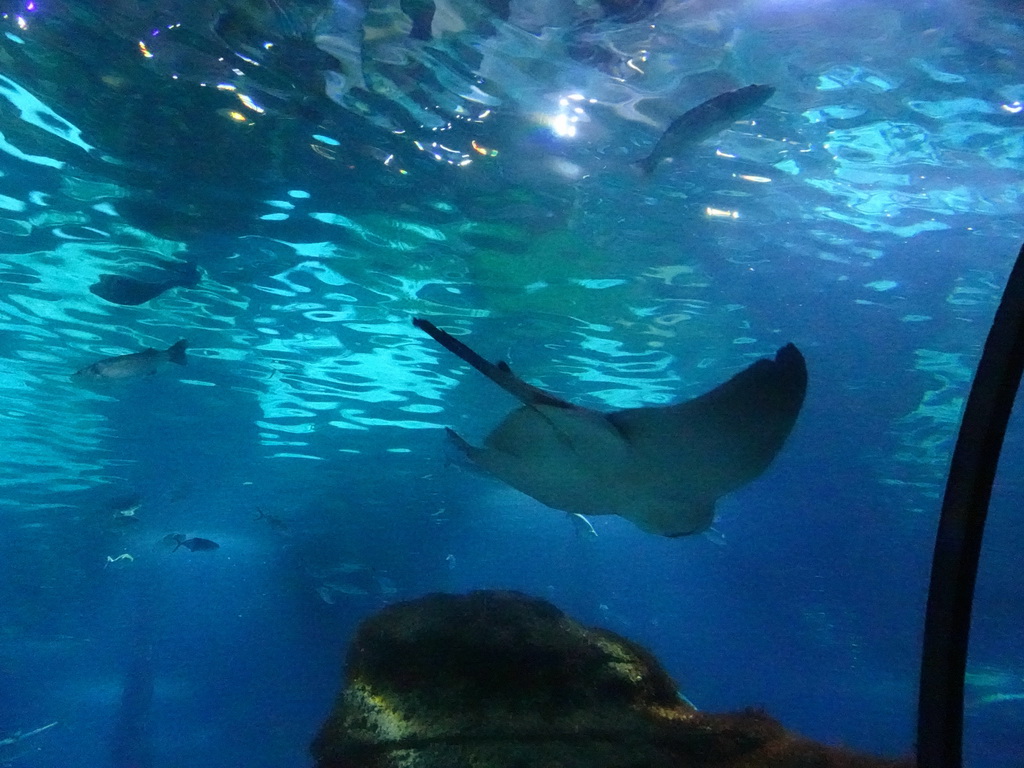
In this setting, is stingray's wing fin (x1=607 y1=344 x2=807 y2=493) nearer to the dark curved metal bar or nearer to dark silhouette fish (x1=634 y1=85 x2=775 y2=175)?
the dark curved metal bar

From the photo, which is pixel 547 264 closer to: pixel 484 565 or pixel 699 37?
pixel 699 37

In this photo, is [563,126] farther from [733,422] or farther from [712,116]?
[733,422]

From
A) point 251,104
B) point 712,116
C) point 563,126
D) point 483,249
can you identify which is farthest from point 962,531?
point 483,249

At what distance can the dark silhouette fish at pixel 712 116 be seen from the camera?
6090mm

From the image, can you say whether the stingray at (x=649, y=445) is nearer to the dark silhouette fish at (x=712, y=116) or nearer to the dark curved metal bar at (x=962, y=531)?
the dark curved metal bar at (x=962, y=531)

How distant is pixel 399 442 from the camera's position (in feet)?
66.3

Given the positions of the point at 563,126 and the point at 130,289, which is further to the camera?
the point at 130,289

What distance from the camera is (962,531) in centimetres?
156

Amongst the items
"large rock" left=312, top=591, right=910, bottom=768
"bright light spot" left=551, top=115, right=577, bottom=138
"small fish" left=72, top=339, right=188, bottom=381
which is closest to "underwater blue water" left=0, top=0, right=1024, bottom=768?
"bright light spot" left=551, top=115, right=577, bottom=138

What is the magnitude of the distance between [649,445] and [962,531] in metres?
2.34

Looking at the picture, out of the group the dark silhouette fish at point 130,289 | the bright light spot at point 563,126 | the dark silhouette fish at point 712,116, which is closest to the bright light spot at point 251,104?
the dark silhouette fish at point 130,289

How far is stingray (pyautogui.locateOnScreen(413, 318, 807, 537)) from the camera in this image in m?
3.20

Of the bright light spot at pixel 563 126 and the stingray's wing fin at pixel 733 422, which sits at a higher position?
the bright light spot at pixel 563 126

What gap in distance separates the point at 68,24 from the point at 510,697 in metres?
8.49
